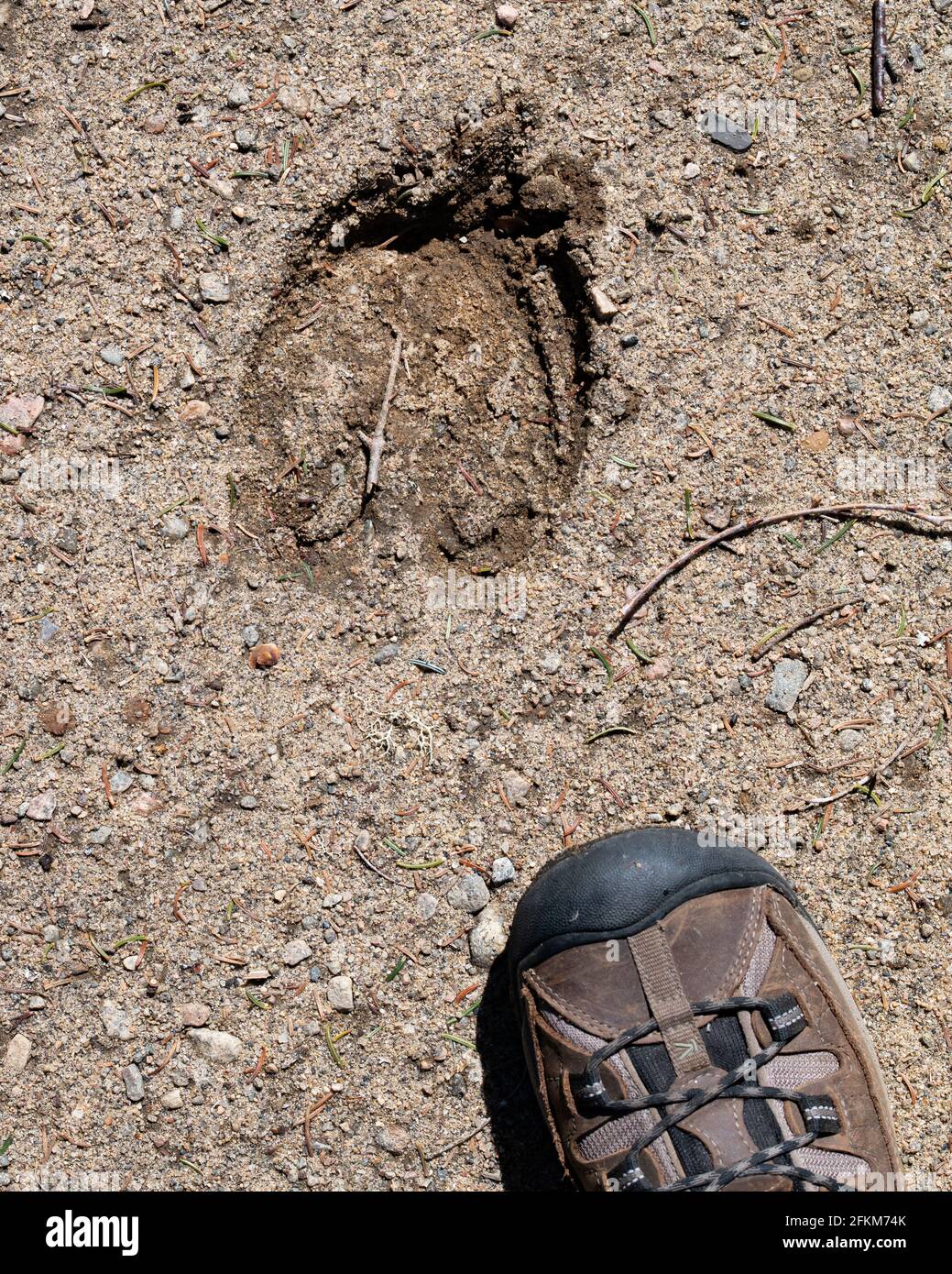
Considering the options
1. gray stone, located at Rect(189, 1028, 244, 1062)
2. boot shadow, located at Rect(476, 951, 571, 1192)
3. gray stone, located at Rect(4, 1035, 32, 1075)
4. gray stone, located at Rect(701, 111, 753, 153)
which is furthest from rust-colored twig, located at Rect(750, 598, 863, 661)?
gray stone, located at Rect(4, 1035, 32, 1075)

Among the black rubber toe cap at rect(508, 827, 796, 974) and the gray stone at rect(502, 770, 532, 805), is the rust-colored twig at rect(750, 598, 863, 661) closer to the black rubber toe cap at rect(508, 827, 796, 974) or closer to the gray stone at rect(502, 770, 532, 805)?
the black rubber toe cap at rect(508, 827, 796, 974)

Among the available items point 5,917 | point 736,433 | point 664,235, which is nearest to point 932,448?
point 736,433

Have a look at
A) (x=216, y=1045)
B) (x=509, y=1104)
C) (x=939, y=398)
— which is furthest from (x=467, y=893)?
(x=939, y=398)

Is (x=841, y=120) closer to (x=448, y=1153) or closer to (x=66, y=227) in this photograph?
(x=66, y=227)

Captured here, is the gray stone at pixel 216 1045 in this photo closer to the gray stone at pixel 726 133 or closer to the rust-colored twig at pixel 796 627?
the rust-colored twig at pixel 796 627

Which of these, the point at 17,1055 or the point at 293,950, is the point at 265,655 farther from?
the point at 17,1055

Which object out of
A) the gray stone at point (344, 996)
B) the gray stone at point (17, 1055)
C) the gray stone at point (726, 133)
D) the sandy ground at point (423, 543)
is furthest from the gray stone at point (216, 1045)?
the gray stone at point (726, 133)
